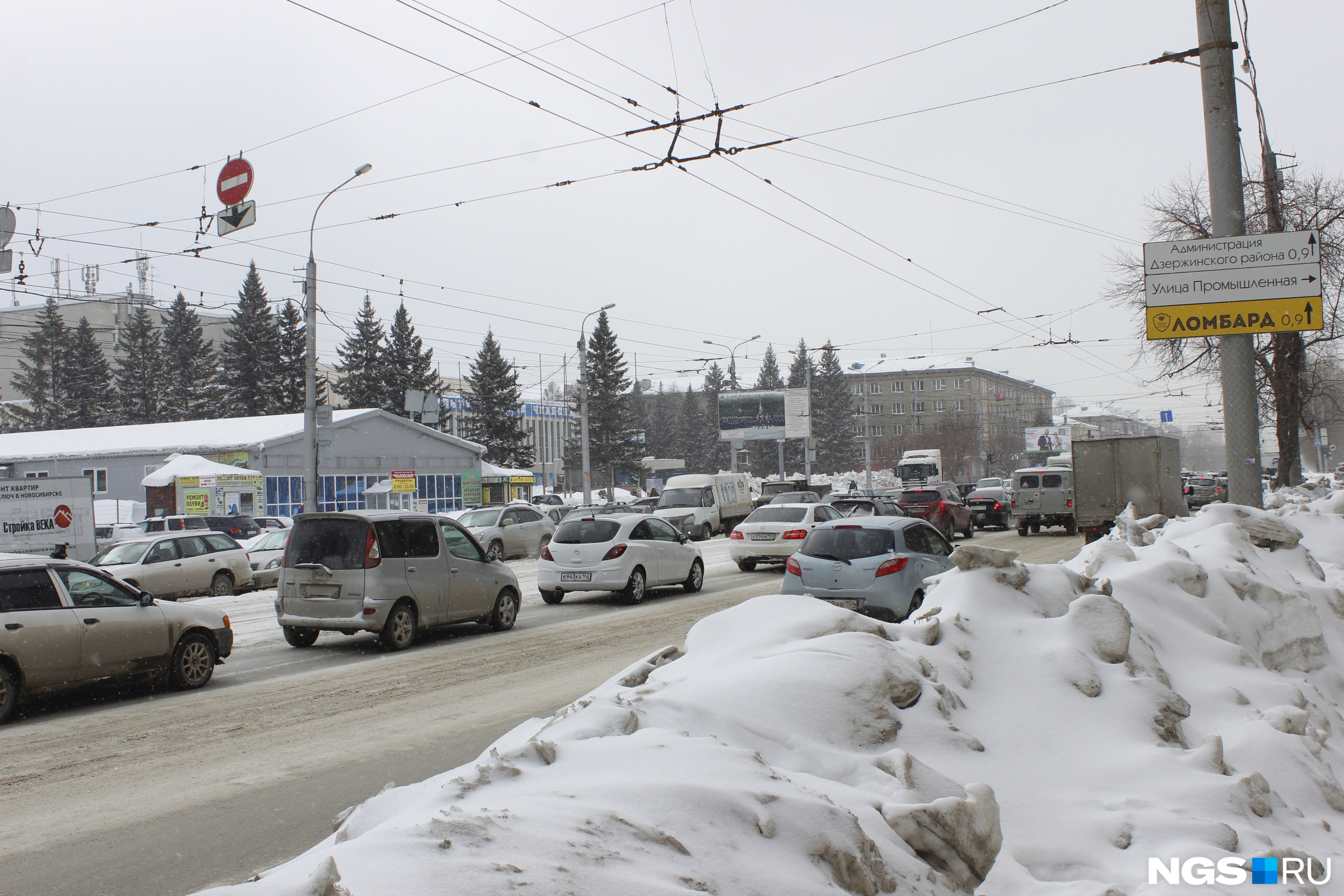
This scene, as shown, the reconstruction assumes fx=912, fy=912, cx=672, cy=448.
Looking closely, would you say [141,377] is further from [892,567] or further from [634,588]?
[892,567]

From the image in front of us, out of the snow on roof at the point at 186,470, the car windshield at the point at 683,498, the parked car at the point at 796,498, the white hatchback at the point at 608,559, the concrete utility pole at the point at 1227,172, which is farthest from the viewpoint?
the snow on roof at the point at 186,470

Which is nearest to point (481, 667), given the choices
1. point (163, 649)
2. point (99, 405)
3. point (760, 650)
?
point (163, 649)

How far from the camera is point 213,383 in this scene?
70562 mm

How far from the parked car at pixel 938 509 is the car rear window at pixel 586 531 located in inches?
505

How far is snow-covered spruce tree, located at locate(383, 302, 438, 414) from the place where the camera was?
2790 inches

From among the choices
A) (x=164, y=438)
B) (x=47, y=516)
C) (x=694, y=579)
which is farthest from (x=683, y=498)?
(x=164, y=438)

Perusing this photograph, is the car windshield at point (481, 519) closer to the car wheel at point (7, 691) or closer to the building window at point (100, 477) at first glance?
the car wheel at point (7, 691)

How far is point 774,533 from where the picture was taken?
2025 centimetres

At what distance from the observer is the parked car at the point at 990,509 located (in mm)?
33281

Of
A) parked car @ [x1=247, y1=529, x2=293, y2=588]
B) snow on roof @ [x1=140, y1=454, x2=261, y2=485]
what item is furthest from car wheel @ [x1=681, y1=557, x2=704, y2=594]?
snow on roof @ [x1=140, y1=454, x2=261, y2=485]

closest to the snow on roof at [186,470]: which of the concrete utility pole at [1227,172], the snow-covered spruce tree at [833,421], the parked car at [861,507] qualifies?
the parked car at [861,507]

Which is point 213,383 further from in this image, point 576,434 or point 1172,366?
point 1172,366

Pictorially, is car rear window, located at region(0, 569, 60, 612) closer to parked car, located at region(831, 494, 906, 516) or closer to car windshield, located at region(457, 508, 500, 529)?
parked car, located at region(831, 494, 906, 516)

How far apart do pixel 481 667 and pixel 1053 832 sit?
7.13 meters
